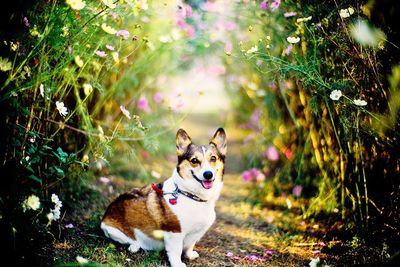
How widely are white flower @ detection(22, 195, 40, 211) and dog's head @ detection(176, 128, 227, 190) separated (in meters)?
1.19

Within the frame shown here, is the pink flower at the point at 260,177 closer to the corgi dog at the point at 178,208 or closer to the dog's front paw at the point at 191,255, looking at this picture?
the corgi dog at the point at 178,208

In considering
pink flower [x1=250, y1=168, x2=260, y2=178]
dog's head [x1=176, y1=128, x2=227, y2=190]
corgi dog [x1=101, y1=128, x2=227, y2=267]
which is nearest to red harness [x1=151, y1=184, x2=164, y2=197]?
corgi dog [x1=101, y1=128, x2=227, y2=267]

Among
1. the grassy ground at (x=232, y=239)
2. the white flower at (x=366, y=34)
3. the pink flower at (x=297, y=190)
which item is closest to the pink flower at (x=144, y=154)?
the grassy ground at (x=232, y=239)

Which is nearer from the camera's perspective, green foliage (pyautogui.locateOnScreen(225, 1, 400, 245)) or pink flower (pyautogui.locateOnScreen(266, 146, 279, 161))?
green foliage (pyautogui.locateOnScreen(225, 1, 400, 245))

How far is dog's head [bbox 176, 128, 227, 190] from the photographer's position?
3.65 metres

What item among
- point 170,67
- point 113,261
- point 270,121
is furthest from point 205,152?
point 170,67

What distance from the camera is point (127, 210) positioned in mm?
4000

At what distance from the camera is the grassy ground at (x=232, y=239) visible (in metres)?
3.78

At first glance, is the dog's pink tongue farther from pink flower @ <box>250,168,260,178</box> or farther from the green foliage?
pink flower @ <box>250,168,260,178</box>

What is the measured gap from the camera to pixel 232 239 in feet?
14.9

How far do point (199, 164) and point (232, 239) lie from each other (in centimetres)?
119

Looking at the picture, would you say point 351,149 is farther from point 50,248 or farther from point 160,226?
point 50,248

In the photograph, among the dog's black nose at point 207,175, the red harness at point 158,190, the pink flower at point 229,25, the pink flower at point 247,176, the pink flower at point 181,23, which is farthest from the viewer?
the pink flower at point 247,176

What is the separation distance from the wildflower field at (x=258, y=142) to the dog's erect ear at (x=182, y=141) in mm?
339
